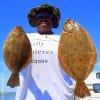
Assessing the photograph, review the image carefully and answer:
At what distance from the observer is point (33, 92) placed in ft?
14.3

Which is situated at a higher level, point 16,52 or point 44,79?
point 16,52

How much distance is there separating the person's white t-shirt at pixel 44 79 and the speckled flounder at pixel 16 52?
105 millimetres

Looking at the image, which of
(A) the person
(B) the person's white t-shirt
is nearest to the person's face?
(A) the person

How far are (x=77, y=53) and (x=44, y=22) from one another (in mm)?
418

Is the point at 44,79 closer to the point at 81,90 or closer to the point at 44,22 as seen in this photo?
the point at 81,90

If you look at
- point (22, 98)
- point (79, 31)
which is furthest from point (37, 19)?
point (22, 98)

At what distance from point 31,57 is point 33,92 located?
318 millimetres

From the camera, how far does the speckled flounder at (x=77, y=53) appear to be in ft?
13.8

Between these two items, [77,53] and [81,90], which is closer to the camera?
[81,90]

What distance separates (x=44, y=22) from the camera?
440 cm

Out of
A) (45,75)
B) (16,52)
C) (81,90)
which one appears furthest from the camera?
(45,75)

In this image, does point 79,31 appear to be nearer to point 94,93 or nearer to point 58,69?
point 58,69

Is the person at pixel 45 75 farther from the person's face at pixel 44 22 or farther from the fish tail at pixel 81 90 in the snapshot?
the fish tail at pixel 81 90

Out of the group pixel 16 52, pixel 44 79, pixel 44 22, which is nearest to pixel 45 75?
pixel 44 79
